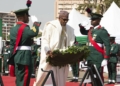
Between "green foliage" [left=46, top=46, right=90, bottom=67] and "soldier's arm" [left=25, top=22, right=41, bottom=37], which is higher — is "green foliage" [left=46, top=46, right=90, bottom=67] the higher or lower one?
the lower one

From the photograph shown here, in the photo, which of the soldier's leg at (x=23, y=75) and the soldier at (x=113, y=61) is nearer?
the soldier's leg at (x=23, y=75)

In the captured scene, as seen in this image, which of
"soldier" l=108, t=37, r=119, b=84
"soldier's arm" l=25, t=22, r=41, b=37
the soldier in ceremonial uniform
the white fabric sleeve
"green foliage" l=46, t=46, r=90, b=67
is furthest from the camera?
"soldier" l=108, t=37, r=119, b=84

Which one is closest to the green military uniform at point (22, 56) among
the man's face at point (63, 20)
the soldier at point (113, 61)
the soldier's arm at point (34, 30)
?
the soldier's arm at point (34, 30)

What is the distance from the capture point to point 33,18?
8.30 meters

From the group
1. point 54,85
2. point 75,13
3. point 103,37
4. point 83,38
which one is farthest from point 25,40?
point 75,13

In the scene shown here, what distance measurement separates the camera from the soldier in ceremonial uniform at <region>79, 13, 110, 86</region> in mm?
9609

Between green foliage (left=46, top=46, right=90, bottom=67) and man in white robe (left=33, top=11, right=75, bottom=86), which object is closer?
green foliage (left=46, top=46, right=90, bottom=67)

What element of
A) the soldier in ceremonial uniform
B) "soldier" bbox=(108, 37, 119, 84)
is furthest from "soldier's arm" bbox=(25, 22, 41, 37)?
"soldier" bbox=(108, 37, 119, 84)

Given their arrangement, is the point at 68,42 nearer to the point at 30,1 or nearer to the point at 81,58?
the point at 81,58

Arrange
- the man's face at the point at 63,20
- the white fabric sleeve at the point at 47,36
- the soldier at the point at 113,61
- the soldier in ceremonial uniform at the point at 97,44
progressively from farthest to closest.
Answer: the soldier at the point at 113,61
the soldier in ceremonial uniform at the point at 97,44
the white fabric sleeve at the point at 47,36
the man's face at the point at 63,20

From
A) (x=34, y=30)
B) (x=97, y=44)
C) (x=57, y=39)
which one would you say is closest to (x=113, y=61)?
(x=97, y=44)

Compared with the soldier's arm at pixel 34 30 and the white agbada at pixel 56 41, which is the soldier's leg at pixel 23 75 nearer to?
the white agbada at pixel 56 41

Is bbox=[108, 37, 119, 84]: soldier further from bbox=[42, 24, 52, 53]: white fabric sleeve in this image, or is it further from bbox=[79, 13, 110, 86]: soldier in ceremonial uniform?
bbox=[42, 24, 52, 53]: white fabric sleeve

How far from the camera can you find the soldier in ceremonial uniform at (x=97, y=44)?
31.5ft
